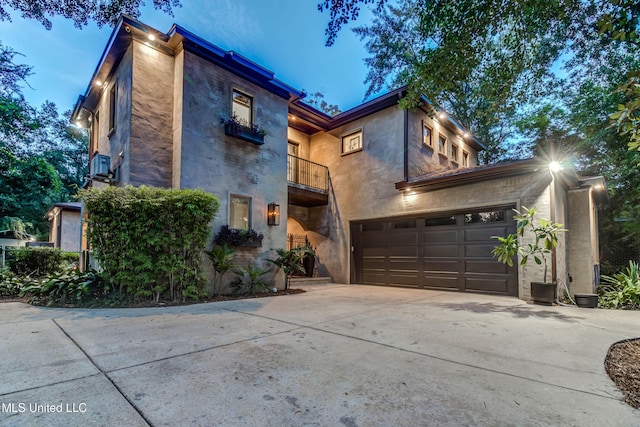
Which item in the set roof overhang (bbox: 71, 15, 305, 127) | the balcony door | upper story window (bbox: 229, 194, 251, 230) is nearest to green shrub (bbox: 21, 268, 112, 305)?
upper story window (bbox: 229, 194, 251, 230)

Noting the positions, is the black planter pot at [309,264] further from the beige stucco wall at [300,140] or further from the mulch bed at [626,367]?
the mulch bed at [626,367]

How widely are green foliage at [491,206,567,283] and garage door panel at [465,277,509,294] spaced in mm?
809

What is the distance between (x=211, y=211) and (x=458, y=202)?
20.0 ft

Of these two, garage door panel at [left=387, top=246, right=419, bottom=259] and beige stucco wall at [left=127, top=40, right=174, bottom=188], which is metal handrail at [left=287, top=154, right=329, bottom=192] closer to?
garage door panel at [left=387, top=246, right=419, bottom=259]

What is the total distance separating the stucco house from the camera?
6715mm

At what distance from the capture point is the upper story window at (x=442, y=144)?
11086 mm

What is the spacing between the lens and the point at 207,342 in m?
3.00

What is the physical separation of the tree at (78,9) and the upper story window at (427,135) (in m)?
7.97

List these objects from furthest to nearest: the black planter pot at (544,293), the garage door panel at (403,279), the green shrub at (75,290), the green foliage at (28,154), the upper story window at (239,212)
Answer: the green foliage at (28,154), the garage door panel at (403,279), the upper story window at (239,212), the black planter pot at (544,293), the green shrub at (75,290)

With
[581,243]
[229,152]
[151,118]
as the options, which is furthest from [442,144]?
[151,118]

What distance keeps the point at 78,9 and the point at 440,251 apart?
8.69m

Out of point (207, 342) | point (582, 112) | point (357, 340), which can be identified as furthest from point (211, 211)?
point (582, 112)

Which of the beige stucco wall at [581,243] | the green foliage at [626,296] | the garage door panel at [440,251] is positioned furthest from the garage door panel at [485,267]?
the beige stucco wall at [581,243]

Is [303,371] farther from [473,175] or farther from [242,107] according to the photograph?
[242,107]
